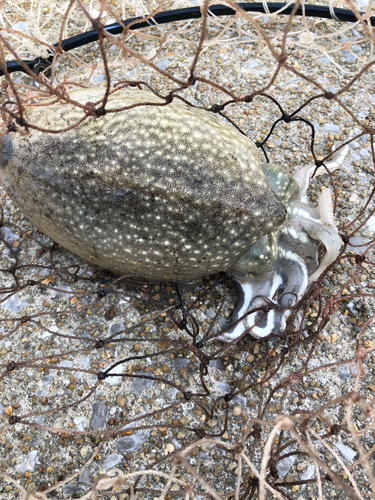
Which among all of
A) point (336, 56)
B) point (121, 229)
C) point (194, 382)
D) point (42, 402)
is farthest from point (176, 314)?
point (336, 56)

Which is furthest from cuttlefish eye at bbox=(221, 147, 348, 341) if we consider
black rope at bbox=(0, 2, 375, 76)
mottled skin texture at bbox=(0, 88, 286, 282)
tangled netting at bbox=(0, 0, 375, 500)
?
black rope at bbox=(0, 2, 375, 76)

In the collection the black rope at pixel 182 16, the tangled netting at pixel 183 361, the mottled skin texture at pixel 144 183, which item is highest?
the black rope at pixel 182 16

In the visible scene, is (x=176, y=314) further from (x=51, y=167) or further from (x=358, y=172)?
(x=358, y=172)

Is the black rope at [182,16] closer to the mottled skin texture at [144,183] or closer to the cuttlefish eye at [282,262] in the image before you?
the mottled skin texture at [144,183]

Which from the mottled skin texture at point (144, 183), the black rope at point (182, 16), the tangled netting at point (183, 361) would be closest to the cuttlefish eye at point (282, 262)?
Answer: the tangled netting at point (183, 361)

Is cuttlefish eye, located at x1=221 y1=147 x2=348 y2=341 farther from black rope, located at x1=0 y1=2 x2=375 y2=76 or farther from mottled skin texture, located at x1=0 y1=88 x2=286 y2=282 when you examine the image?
black rope, located at x1=0 y1=2 x2=375 y2=76

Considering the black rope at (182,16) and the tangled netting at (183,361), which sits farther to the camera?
the black rope at (182,16)

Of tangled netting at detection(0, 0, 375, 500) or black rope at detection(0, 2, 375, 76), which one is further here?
black rope at detection(0, 2, 375, 76)
